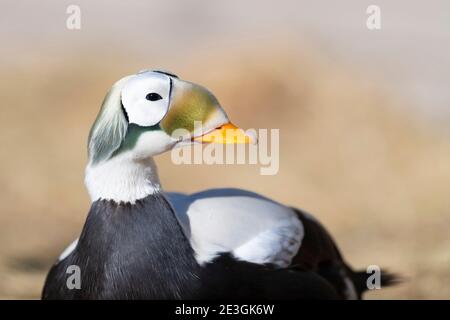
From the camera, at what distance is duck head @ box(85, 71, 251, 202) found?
1.90 meters

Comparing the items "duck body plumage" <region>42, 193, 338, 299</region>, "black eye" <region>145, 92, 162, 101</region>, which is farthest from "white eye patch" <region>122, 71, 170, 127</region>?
"duck body plumage" <region>42, 193, 338, 299</region>

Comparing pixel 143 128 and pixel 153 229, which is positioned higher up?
pixel 143 128

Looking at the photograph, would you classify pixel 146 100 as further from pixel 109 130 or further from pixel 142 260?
pixel 142 260

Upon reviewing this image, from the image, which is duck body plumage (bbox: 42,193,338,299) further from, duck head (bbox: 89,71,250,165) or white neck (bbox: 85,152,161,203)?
duck head (bbox: 89,71,250,165)

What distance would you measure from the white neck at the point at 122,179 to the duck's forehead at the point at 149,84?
125 millimetres

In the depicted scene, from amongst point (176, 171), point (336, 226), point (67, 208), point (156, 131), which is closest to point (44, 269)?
point (67, 208)

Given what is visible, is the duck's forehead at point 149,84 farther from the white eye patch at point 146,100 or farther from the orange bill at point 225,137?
the orange bill at point 225,137

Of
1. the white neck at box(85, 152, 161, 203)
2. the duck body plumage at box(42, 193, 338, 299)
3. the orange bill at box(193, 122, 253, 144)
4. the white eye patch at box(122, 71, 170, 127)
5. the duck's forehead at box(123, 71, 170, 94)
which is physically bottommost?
the duck body plumage at box(42, 193, 338, 299)

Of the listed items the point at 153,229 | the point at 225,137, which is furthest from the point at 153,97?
the point at 153,229

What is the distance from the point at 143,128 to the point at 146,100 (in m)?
0.05

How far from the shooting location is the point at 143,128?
1.91m

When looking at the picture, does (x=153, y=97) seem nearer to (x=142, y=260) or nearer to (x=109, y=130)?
(x=109, y=130)

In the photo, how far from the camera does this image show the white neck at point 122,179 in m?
1.91

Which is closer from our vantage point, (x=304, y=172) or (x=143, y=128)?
(x=143, y=128)
